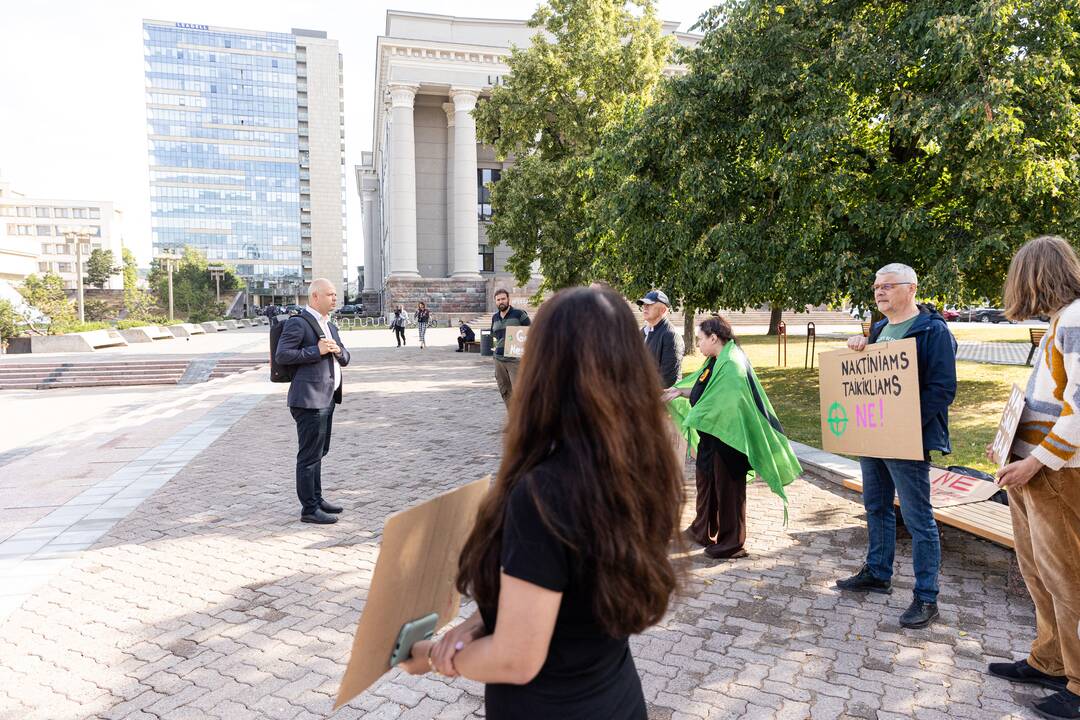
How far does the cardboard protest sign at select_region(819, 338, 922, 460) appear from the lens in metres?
3.97

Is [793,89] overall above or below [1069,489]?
above

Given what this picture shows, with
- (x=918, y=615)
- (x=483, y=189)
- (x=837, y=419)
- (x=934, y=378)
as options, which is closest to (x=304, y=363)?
(x=837, y=419)

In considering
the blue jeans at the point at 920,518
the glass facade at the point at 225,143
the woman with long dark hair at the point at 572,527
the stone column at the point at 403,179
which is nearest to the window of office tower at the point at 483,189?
the stone column at the point at 403,179

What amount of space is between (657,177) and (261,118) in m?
120

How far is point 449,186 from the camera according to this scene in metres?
56.7

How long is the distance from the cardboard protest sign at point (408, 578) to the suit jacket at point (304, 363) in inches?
A: 180

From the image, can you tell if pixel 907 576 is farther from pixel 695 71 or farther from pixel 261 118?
pixel 261 118

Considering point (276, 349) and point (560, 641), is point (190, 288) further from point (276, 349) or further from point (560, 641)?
point (560, 641)

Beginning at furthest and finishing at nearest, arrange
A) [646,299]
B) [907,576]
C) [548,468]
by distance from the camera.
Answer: [646,299], [907,576], [548,468]

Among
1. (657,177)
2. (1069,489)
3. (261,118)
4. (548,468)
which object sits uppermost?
(261,118)

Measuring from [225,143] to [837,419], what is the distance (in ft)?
419

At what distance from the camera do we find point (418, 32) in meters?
51.9

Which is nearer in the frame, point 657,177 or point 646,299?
point 646,299

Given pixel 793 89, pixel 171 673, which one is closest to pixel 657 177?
pixel 793 89
